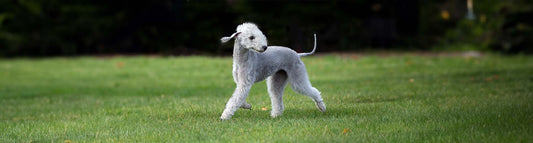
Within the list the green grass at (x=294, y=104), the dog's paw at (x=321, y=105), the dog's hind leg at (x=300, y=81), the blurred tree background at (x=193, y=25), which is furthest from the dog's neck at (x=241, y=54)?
the blurred tree background at (x=193, y=25)

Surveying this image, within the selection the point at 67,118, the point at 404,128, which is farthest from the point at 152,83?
the point at 404,128

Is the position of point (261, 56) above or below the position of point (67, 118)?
above

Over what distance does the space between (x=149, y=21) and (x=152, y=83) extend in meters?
11.1

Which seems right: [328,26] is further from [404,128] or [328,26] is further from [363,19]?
[404,128]

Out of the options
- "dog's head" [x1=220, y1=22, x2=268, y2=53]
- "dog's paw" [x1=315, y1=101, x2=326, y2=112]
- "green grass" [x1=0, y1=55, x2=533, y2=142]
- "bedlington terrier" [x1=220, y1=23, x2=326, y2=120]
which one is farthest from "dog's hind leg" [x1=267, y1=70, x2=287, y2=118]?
"dog's head" [x1=220, y1=22, x2=268, y2=53]

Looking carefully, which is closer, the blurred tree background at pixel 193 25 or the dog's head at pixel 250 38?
the dog's head at pixel 250 38

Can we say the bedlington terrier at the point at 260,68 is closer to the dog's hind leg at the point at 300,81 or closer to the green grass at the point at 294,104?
the dog's hind leg at the point at 300,81

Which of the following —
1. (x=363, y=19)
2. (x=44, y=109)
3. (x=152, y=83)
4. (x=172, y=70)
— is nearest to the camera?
(x=44, y=109)

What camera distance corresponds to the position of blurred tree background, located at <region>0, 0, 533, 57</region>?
24.2 meters

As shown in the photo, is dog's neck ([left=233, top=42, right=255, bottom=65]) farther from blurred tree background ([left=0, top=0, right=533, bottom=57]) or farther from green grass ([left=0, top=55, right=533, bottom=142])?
blurred tree background ([left=0, top=0, right=533, bottom=57])

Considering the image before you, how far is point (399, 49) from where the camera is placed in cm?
2464

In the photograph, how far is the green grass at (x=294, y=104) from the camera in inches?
255

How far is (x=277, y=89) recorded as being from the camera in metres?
7.61

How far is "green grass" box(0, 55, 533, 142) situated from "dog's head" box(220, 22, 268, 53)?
82cm
